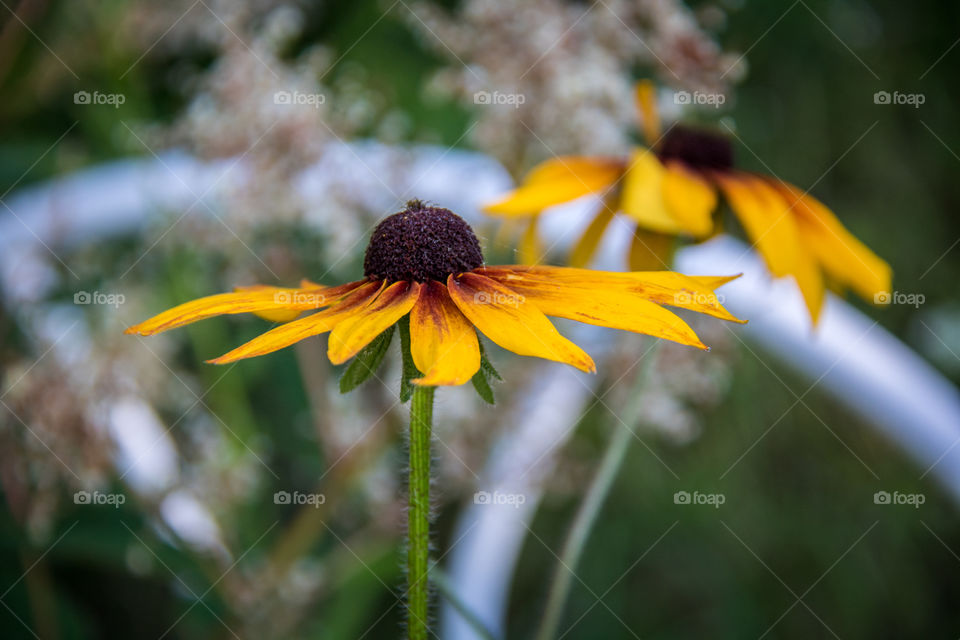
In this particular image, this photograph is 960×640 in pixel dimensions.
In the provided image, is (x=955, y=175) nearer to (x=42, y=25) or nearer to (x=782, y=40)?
(x=782, y=40)

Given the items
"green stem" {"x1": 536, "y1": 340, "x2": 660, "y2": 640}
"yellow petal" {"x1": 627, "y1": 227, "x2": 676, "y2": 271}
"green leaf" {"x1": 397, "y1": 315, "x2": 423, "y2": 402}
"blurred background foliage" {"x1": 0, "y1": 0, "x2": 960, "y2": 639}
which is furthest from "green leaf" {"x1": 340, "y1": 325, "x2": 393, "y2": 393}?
"blurred background foliage" {"x1": 0, "y1": 0, "x2": 960, "y2": 639}

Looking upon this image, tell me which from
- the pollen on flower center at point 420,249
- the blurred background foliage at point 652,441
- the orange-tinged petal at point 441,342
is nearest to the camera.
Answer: the orange-tinged petal at point 441,342

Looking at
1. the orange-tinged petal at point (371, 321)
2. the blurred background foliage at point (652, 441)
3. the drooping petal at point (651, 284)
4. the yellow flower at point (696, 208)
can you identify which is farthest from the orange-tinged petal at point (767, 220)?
the blurred background foliage at point (652, 441)

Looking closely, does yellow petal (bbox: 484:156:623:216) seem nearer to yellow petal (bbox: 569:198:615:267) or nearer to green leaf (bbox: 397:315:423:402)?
yellow petal (bbox: 569:198:615:267)

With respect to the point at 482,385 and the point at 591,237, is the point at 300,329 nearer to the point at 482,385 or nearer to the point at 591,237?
the point at 482,385

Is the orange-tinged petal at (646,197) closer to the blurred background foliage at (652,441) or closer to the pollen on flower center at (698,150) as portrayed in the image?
the pollen on flower center at (698,150)

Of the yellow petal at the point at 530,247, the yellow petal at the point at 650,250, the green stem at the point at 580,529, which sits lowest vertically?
the green stem at the point at 580,529
